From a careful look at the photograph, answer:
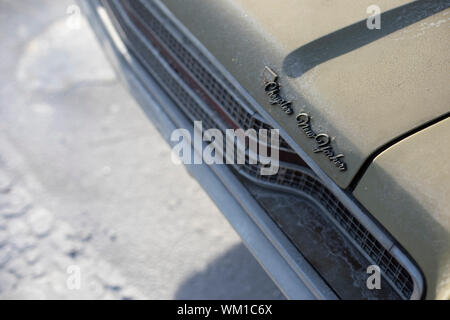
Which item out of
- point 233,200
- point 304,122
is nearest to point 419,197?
point 304,122

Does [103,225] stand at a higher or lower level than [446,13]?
lower

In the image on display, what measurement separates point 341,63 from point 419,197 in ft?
2.36

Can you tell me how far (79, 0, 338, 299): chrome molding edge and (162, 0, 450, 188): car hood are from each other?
572 mm

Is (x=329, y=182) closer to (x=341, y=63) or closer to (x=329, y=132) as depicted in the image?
(x=329, y=132)

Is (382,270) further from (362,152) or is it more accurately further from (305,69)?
(305,69)

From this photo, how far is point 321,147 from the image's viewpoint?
7.36 feet

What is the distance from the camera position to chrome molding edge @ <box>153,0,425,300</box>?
2.08 m

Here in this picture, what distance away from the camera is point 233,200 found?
288 cm

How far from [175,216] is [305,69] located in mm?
2011

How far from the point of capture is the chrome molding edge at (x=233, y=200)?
8.39 ft

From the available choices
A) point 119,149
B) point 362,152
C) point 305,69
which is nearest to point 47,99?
point 119,149

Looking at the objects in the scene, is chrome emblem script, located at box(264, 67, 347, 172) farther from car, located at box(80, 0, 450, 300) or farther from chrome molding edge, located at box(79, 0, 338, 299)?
chrome molding edge, located at box(79, 0, 338, 299)

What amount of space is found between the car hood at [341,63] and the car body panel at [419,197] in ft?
0.22

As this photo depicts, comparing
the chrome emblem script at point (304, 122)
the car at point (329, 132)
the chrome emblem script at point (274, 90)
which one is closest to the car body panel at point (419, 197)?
the car at point (329, 132)
